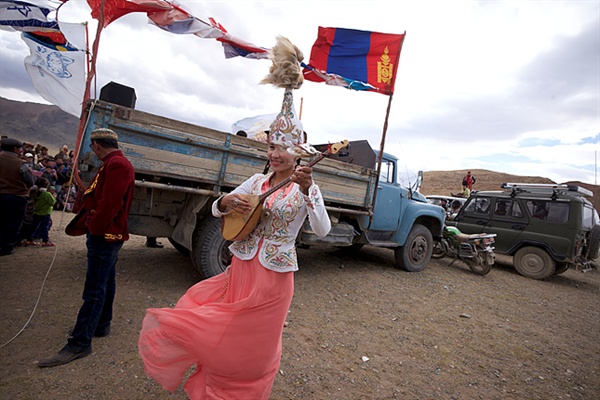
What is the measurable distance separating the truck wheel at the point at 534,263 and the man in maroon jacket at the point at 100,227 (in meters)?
9.15

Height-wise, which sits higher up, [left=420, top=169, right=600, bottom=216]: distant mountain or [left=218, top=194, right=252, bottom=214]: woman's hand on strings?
[left=420, top=169, right=600, bottom=216]: distant mountain

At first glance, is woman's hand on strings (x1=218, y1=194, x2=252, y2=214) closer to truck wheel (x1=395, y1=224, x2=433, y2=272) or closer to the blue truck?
the blue truck

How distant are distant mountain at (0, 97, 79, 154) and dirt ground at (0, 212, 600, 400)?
69.7m

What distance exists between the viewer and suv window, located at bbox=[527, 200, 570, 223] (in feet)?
25.2

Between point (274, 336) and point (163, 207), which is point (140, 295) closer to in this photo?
point (163, 207)

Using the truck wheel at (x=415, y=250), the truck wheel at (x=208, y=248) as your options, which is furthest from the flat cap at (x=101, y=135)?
the truck wheel at (x=415, y=250)

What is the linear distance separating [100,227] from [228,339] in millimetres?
1361

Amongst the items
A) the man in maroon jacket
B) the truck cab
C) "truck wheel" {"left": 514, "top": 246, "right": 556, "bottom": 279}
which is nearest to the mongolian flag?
the truck cab

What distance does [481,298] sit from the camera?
556 cm

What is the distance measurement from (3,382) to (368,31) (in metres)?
6.83

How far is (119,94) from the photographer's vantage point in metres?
3.83

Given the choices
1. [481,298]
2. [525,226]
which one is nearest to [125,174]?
[481,298]

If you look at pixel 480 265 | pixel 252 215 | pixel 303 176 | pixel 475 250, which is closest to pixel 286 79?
pixel 303 176

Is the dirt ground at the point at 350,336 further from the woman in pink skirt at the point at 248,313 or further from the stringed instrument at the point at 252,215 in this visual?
the stringed instrument at the point at 252,215
